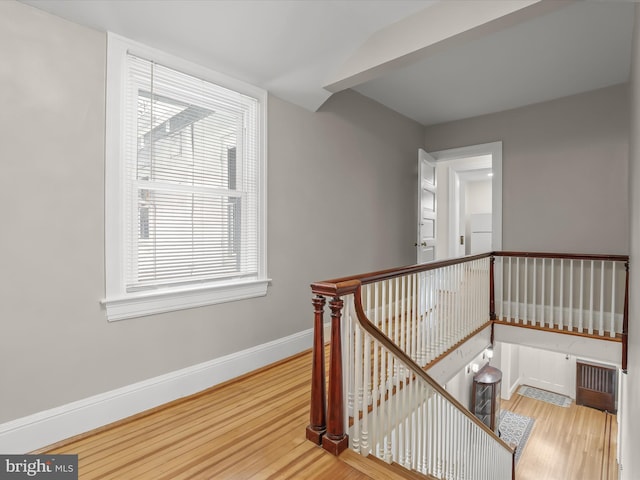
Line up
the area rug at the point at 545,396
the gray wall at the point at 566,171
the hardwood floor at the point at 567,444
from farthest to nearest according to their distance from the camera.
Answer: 1. the area rug at the point at 545,396
2. the hardwood floor at the point at 567,444
3. the gray wall at the point at 566,171

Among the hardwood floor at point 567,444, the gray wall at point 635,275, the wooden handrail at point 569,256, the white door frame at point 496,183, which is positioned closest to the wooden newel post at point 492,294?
the wooden handrail at point 569,256

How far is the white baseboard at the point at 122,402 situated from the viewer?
5.67ft

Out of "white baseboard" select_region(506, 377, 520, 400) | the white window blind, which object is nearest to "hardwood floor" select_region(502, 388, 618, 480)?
"white baseboard" select_region(506, 377, 520, 400)

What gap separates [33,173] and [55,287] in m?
0.62

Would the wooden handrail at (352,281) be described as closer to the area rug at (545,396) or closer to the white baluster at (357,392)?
the white baluster at (357,392)

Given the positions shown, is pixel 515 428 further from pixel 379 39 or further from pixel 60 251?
pixel 60 251

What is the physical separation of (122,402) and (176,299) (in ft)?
2.24

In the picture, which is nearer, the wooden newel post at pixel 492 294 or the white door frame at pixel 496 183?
the wooden newel post at pixel 492 294

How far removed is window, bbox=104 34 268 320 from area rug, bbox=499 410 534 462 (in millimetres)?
5372

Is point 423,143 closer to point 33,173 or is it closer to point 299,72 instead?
point 299,72

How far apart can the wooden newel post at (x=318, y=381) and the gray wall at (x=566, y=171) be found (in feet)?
12.0

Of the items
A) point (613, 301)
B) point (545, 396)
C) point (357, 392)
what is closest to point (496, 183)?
point (613, 301)

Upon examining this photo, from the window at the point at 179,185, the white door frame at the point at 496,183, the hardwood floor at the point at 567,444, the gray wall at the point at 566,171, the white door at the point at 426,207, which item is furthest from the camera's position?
the hardwood floor at the point at 567,444

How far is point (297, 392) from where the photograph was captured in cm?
244
